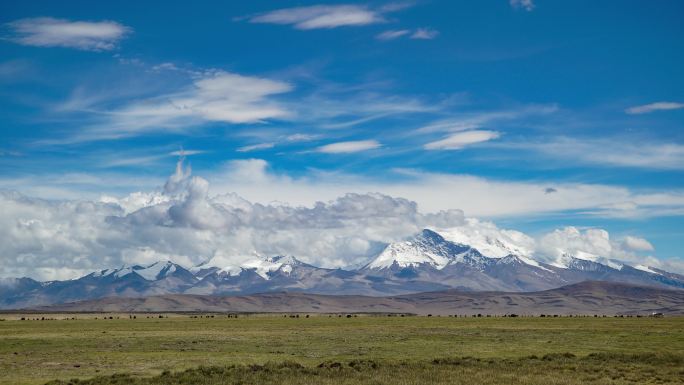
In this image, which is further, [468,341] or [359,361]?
[468,341]

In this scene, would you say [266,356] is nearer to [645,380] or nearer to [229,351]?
[229,351]

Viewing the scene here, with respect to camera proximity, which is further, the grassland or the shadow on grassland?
the grassland

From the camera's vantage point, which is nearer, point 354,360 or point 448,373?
point 448,373

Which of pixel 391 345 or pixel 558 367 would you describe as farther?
pixel 391 345

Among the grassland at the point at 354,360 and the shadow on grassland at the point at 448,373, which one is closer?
the shadow on grassland at the point at 448,373

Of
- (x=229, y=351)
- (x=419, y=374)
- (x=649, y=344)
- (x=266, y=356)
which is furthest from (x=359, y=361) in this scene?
(x=649, y=344)

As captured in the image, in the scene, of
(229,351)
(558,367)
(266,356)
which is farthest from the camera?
(229,351)

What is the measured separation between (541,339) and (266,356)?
33821 mm

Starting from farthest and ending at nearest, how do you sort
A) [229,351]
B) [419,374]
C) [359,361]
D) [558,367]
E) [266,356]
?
[229,351] → [266,356] → [359,361] → [558,367] → [419,374]

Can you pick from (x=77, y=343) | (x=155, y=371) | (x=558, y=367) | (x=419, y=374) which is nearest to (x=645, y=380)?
(x=558, y=367)

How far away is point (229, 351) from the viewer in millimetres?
61031

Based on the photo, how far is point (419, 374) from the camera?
4128cm

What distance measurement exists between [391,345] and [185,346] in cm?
2111

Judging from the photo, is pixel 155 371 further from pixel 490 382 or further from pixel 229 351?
pixel 490 382
